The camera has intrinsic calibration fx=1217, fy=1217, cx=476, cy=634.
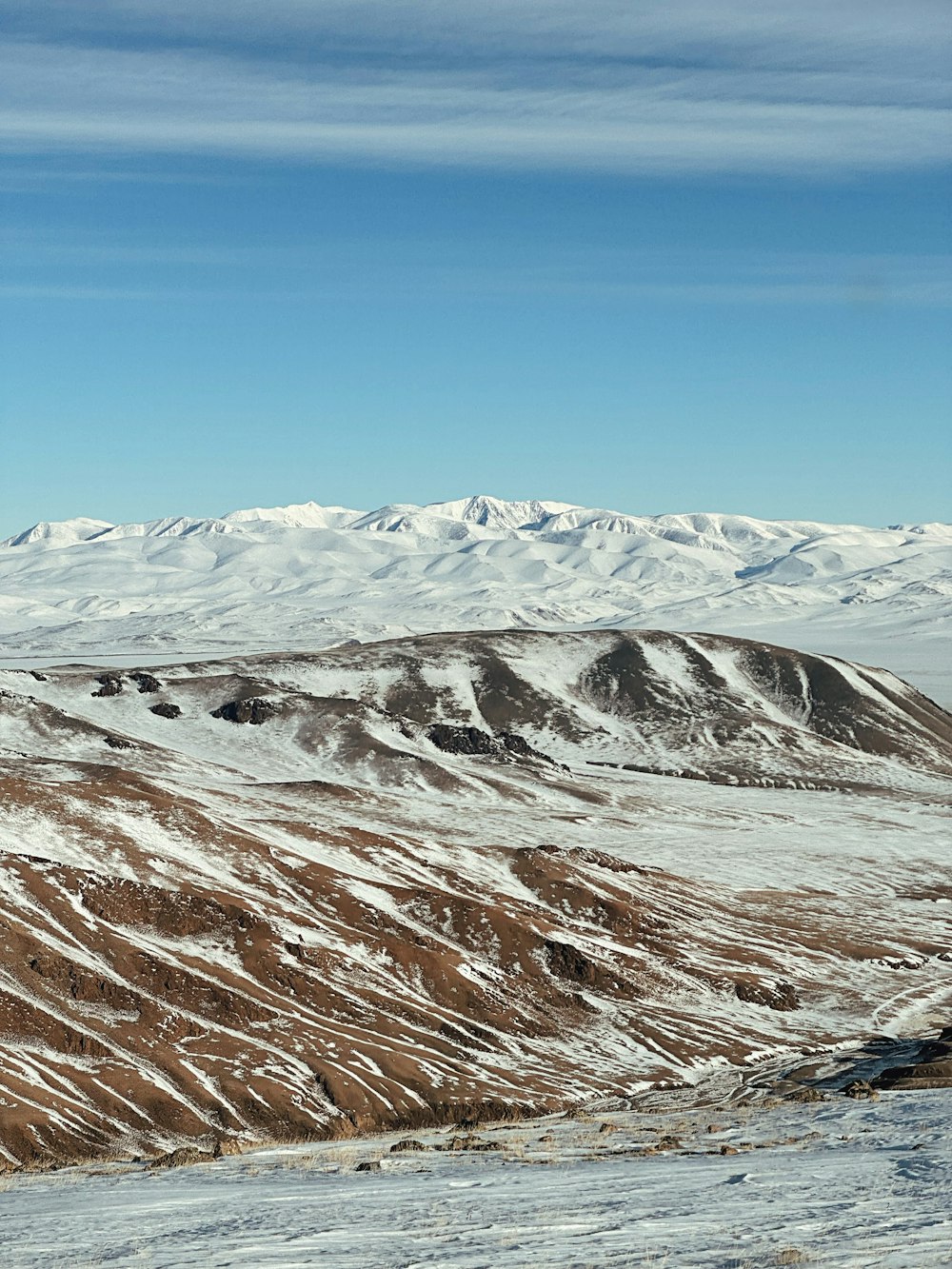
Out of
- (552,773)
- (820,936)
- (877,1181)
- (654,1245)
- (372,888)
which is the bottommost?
(552,773)

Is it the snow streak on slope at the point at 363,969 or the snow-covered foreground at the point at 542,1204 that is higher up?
the snow-covered foreground at the point at 542,1204

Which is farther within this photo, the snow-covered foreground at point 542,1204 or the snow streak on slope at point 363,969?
the snow streak on slope at point 363,969

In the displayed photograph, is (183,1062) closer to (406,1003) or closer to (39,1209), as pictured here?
(406,1003)

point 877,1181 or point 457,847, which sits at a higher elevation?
point 877,1181

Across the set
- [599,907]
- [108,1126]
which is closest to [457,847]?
[599,907]

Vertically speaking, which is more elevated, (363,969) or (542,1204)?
(542,1204)

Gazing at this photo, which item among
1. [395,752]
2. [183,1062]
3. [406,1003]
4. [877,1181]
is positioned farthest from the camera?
[395,752]

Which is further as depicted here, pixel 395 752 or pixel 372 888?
pixel 395 752

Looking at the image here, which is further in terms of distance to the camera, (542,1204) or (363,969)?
(363,969)
